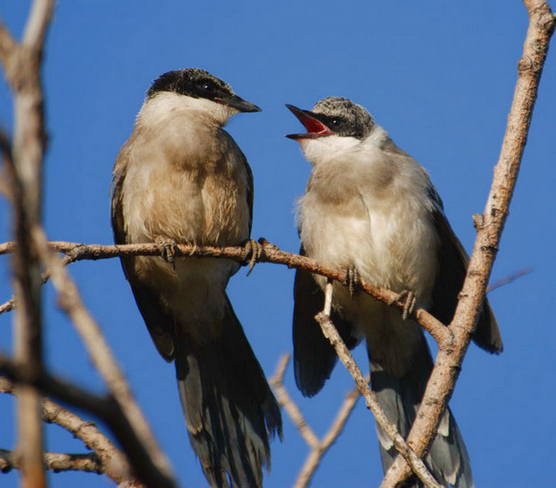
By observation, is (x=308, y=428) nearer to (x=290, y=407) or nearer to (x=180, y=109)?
(x=290, y=407)

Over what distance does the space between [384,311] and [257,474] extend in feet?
5.04

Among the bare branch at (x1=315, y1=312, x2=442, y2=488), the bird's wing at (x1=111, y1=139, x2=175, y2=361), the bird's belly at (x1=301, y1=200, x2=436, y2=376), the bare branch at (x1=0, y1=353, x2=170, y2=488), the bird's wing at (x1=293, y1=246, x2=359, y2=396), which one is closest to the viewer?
the bare branch at (x1=0, y1=353, x2=170, y2=488)

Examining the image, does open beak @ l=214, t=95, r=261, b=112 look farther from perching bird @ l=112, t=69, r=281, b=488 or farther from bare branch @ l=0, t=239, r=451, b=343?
bare branch @ l=0, t=239, r=451, b=343

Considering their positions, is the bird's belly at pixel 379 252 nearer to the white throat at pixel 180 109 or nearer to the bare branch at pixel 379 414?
the white throat at pixel 180 109

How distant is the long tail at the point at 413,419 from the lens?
5.04m

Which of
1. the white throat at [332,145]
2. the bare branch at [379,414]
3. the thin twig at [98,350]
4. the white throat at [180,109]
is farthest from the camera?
the white throat at [332,145]

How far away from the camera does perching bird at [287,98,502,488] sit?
559 cm

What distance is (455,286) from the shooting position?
5.89 meters

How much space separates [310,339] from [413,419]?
0.93 m

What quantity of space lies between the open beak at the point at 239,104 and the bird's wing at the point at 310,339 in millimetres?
1249

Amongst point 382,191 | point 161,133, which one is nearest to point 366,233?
point 382,191

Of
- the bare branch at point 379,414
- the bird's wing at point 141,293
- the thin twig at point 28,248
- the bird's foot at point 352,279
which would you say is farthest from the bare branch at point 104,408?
the bird's wing at point 141,293

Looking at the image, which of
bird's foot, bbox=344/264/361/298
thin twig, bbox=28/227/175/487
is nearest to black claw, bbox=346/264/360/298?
bird's foot, bbox=344/264/361/298

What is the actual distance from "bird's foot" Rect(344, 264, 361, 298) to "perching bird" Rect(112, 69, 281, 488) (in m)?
0.85
